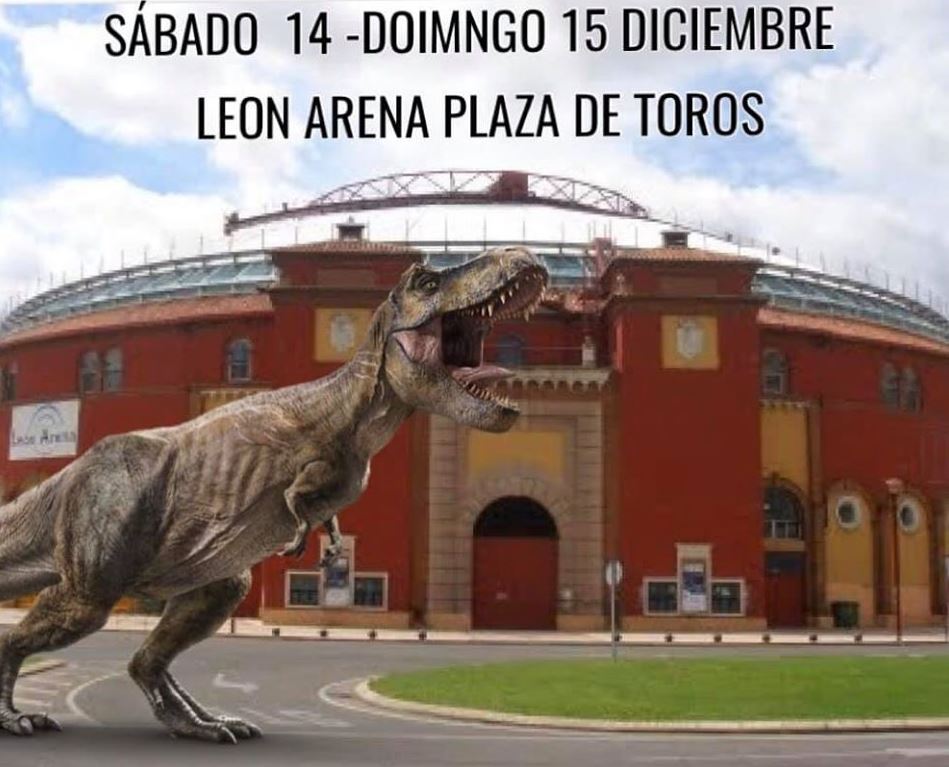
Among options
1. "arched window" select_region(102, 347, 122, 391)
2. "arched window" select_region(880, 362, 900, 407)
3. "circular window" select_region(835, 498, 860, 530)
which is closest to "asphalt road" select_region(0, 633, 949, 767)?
"arched window" select_region(102, 347, 122, 391)

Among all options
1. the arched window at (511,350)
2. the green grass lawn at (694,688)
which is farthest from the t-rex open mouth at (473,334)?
the arched window at (511,350)

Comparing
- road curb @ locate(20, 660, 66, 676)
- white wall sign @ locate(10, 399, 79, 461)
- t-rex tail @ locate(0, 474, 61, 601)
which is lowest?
road curb @ locate(20, 660, 66, 676)

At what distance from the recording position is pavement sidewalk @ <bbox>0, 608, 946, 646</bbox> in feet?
124

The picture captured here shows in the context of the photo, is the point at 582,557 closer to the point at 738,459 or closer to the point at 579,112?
the point at 738,459

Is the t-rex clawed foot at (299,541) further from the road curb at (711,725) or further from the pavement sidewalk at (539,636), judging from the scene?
the pavement sidewalk at (539,636)

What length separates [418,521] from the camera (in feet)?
142

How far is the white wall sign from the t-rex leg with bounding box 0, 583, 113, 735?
4084cm

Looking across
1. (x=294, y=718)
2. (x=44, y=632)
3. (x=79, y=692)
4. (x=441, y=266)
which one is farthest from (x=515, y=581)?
(x=44, y=632)

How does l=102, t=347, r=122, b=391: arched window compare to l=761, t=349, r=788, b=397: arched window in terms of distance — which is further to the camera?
l=102, t=347, r=122, b=391: arched window

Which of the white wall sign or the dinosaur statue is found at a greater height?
the white wall sign

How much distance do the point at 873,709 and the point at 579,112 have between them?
33.0 ft

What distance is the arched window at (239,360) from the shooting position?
158 feet

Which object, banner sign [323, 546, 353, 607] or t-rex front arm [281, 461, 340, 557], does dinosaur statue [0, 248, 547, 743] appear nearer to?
t-rex front arm [281, 461, 340, 557]

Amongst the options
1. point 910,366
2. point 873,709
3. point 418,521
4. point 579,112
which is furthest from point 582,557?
point 579,112
